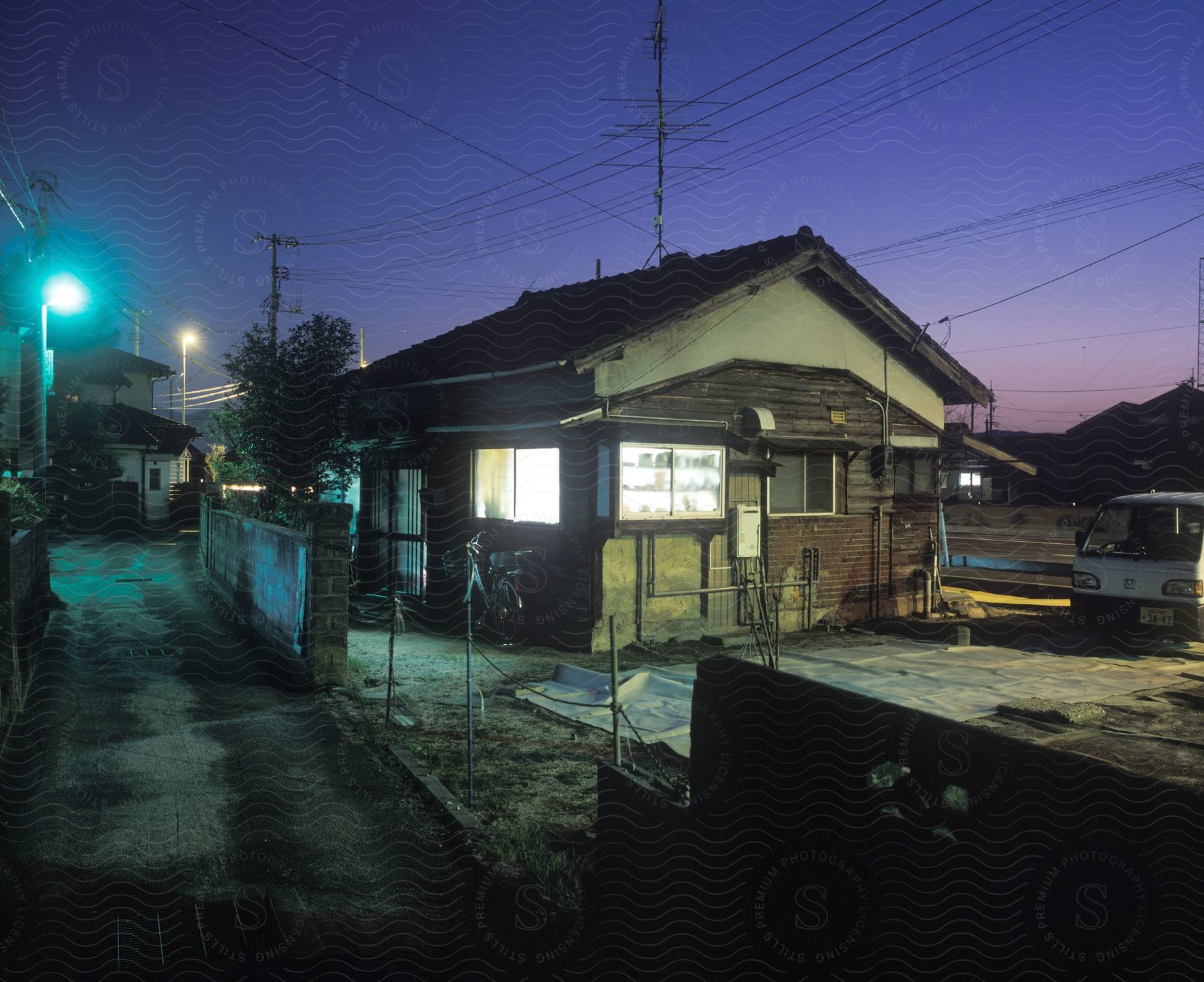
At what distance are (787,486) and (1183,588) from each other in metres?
5.82

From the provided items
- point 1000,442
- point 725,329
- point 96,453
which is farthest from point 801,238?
point 1000,442

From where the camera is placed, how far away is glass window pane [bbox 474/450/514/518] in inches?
520

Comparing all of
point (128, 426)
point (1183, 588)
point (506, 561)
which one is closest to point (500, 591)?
point (506, 561)

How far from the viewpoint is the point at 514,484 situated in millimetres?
13102

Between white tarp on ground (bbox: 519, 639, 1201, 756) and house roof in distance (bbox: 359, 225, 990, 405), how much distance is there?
4.47 m

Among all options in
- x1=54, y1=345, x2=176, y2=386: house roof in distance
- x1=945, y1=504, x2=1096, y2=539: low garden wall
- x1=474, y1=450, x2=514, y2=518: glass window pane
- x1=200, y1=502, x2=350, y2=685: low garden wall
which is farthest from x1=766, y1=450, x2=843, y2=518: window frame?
x1=54, y1=345, x2=176, y2=386: house roof in distance

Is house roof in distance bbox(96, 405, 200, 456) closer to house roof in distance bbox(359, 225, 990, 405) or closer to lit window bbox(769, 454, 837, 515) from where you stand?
house roof in distance bbox(359, 225, 990, 405)

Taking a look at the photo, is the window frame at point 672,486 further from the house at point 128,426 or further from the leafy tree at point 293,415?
the house at point 128,426

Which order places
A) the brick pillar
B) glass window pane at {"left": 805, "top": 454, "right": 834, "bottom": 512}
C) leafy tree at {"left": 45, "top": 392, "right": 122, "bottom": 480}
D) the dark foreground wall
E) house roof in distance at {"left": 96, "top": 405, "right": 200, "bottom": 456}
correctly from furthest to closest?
house roof in distance at {"left": 96, "top": 405, "right": 200, "bottom": 456}, leafy tree at {"left": 45, "top": 392, "right": 122, "bottom": 480}, glass window pane at {"left": 805, "top": 454, "right": 834, "bottom": 512}, the brick pillar, the dark foreground wall

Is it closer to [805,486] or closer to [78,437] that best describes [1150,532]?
[805,486]

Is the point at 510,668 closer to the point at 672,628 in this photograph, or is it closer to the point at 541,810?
the point at 672,628

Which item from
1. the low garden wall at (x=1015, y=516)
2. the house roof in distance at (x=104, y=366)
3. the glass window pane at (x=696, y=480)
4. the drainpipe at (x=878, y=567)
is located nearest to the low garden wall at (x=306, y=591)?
the glass window pane at (x=696, y=480)

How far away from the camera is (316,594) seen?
8.73 metres

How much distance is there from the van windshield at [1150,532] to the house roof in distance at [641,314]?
3461 mm
